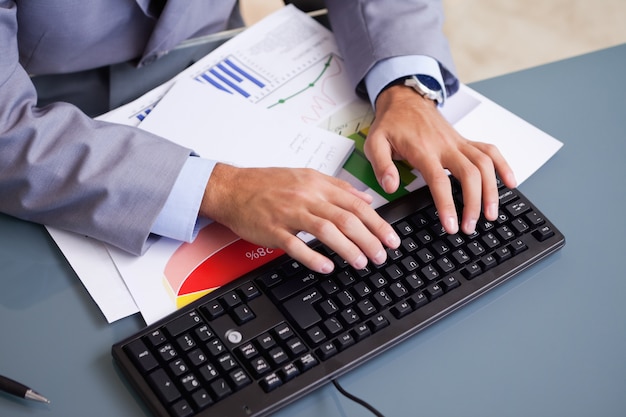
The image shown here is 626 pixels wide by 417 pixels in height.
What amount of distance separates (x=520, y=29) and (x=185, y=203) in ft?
6.22

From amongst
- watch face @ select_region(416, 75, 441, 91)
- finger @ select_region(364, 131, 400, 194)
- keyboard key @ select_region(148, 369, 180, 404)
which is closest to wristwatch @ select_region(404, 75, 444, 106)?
watch face @ select_region(416, 75, 441, 91)

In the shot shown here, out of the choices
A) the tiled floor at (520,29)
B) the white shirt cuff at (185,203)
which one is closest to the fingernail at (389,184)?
the white shirt cuff at (185,203)

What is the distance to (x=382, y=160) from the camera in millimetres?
902

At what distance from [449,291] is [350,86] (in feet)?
1.29

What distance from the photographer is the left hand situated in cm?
84

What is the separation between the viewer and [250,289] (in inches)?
29.5

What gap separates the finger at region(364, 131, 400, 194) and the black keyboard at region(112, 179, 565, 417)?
4cm

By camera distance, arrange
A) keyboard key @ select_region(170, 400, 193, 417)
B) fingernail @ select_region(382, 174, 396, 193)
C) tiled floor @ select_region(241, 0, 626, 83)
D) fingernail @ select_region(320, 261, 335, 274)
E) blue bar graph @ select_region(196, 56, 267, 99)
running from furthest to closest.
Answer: tiled floor @ select_region(241, 0, 626, 83), blue bar graph @ select_region(196, 56, 267, 99), fingernail @ select_region(382, 174, 396, 193), fingernail @ select_region(320, 261, 335, 274), keyboard key @ select_region(170, 400, 193, 417)

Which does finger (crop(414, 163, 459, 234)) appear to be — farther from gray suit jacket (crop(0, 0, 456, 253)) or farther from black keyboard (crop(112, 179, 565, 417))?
gray suit jacket (crop(0, 0, 456, 253))

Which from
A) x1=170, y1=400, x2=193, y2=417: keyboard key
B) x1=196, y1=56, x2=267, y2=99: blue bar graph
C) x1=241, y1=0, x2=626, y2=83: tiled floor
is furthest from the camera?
x1=241, y1=0, x2=626, y2=83: tiled floor

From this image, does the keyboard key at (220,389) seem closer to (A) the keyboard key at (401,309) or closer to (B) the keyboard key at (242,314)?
(B) the keyboard key at (242,314)

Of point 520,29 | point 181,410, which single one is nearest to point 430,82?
point 181,410

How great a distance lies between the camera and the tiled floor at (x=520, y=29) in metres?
2.33

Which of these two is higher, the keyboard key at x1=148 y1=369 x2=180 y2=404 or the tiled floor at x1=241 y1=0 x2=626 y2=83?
the tiled floor at x1=241 y1=0 x2=626 y2=83
